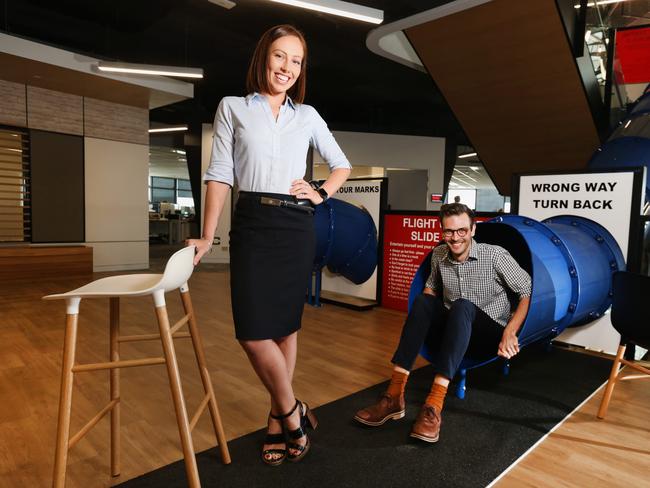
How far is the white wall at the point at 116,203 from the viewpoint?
22.7ft

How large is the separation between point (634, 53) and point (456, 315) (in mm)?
5002

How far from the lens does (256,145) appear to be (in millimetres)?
1468

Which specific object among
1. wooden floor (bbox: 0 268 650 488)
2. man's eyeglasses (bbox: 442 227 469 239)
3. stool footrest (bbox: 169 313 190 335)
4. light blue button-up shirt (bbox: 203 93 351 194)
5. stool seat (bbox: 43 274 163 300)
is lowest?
wooden floor (bbox: 0 268 650 488)

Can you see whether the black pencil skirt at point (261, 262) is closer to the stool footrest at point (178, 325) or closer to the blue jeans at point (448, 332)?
the stool footrest at point (178, 325)

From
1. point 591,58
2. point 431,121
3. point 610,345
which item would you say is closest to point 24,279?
point 610,345

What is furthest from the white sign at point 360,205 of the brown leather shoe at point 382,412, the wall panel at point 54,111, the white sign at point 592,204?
the wall panel at point 54,111

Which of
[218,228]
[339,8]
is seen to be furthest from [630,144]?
[218,228]

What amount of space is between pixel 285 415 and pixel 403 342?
0.69m

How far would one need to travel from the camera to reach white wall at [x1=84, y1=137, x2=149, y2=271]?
6914 millimetres

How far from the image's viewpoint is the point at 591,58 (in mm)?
5137

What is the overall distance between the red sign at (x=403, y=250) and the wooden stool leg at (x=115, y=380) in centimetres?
313

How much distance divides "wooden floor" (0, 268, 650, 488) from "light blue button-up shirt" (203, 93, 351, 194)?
1.14 metres

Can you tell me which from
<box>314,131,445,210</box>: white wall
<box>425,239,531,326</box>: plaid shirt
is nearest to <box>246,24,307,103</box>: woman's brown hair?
<box>425,239,531,326</box>: plaid shirt

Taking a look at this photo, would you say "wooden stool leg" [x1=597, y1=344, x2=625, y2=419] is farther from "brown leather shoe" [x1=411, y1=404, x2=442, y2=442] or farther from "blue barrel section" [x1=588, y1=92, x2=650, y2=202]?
"blue barrel section" [x1=588, y1=92, x2=650, y2=202]
